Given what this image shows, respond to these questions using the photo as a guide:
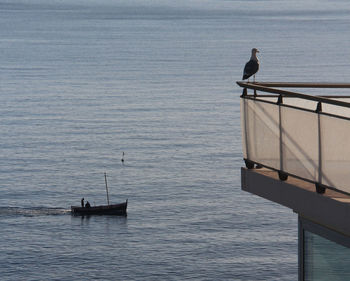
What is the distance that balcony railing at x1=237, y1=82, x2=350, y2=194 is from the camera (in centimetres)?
1002

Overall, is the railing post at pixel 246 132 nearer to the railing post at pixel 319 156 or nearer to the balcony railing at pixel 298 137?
the balcony railing at pixel 298 137

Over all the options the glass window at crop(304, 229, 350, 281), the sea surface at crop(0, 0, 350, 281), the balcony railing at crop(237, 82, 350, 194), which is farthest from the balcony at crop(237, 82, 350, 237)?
the sea surface at crop(0, 0, 350, 281)

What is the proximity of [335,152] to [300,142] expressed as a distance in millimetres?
738

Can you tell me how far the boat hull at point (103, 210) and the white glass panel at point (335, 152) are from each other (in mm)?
106342

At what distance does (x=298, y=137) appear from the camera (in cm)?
1078

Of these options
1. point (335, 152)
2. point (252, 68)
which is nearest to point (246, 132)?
point (335, 152)

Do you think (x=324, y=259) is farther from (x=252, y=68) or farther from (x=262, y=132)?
(x=252, y=68)

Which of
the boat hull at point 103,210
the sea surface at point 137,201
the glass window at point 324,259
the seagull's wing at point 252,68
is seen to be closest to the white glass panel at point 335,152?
the glass window at point 324,259

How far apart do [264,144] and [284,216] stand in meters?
105

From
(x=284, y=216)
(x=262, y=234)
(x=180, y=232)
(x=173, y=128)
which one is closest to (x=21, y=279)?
(x=180, y=232)

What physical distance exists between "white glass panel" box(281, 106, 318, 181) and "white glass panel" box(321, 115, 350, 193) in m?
0.21

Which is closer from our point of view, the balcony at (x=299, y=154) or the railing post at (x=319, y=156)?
the balcony at (x=299, y=154)

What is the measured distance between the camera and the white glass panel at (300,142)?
10477mm

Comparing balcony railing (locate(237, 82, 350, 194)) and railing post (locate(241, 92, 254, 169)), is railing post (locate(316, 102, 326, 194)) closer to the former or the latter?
balcony railing (locate(237, 82, 350, 194))
